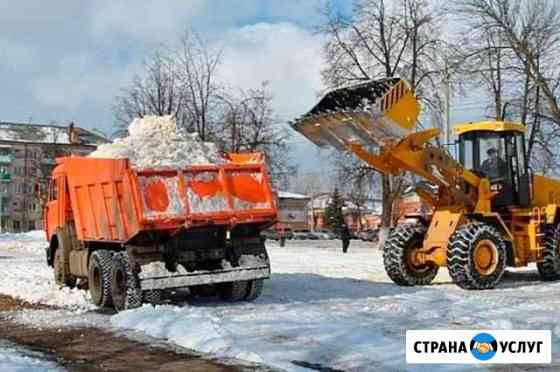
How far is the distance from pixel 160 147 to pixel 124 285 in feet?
7.71

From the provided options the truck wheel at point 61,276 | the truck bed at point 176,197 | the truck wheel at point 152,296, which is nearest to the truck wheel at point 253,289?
the truck bed at point 176,197

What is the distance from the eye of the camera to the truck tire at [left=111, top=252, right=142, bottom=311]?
1325 centimetres

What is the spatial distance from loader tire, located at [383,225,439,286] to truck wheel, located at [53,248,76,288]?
21.1ft

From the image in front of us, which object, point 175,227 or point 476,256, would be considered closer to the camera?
point 175,227

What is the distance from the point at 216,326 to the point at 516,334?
3.84m

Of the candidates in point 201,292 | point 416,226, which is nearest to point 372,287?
point 416,226

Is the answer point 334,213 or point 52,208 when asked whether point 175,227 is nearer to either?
point 52,208

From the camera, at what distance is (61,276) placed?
17.1 meters

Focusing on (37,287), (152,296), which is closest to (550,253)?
(152,296)

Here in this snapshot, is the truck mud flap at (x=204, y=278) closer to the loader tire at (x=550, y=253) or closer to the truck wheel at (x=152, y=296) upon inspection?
the truck wheel at (x=152, y=296)

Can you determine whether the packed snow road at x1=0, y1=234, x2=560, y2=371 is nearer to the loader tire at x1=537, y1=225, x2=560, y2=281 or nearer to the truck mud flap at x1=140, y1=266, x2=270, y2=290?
the truck mud flap at x1=140, y1=266, x2=270, y2=290

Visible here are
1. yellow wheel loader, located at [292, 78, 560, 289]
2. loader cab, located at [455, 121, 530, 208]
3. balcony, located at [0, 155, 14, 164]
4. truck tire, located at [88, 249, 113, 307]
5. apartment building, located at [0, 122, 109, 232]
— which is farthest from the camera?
balcony, located at [0, 155, 14, 164]

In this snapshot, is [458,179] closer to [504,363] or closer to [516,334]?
[516,334]

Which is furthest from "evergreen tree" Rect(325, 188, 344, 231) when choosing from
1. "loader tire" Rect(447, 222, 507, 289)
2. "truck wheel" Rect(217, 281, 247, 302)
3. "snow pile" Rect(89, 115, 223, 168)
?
"snow pile" Rect(89, 115, 223, 168)
